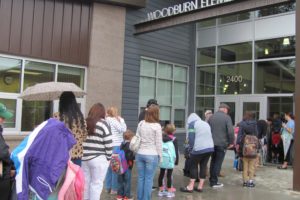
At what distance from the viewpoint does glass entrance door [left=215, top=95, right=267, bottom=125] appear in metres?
13.3

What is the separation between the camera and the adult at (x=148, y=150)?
5906mm

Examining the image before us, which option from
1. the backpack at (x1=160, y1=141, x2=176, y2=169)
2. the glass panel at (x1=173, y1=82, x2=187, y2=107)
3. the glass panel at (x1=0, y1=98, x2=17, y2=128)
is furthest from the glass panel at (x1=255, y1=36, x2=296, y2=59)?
the glass panel at (x1=0, y1=98, x2=17, y2=128)

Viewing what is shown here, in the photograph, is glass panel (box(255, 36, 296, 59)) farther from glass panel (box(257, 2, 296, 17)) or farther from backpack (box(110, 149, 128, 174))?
backpack (box(110, 149, 128, 174))

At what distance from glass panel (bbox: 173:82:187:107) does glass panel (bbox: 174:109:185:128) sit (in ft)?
0.94

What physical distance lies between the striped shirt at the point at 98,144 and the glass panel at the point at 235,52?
998cm

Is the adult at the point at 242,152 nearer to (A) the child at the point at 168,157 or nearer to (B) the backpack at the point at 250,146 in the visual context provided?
(B) the backpack at the point at 250,146

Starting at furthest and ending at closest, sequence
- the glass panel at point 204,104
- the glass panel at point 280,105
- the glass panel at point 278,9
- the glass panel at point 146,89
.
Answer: the glass panel at point 204,104 → the glass panel at point 146,89 → the glass panel at point 278,9 → the glass panel at point 280,105

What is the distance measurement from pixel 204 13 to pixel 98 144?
7114 millimetres

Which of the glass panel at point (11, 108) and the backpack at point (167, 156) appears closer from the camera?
the backpack at point (167, 156)

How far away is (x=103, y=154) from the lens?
5125 mm

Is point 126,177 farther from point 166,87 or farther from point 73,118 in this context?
point 166,87

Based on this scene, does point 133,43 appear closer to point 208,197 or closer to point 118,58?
point 118,58

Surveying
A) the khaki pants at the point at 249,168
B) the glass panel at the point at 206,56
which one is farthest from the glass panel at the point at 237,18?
the khaki pants at the point at 249,168

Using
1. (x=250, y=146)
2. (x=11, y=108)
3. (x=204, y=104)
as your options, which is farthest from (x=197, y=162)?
(x=204, y=104)
